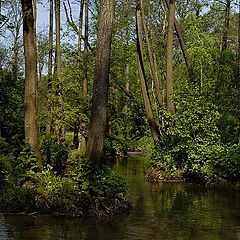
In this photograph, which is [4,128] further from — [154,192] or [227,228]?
[227,228]

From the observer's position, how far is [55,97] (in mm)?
27047

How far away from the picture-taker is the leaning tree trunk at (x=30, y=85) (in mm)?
14312

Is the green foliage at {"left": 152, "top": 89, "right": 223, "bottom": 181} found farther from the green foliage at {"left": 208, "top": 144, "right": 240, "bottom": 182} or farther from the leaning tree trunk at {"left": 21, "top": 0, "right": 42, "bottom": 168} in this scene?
the leaning tree trunk at {"left": 21, "top": 0, "right": 42, "bottom": 168}

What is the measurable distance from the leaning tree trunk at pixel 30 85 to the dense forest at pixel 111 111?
0.10 feet

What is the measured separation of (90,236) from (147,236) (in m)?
1.23

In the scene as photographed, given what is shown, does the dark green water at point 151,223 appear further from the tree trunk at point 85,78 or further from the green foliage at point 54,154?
the tree trunk at point 85,78

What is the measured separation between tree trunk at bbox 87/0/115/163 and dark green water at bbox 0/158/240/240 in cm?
205

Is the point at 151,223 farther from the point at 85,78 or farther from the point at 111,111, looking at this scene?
the point at 111,111

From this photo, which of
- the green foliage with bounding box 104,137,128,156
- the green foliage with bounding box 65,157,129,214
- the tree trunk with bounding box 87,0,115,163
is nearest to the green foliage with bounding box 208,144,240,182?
the green foliage with bounding box 65,157,129,214

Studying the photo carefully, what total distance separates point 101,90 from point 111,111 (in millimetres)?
22946

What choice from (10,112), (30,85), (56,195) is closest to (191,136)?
(30,85)

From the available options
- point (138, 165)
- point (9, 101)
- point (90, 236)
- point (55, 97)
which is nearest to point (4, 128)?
point (9, 101)

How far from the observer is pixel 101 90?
14023 mm

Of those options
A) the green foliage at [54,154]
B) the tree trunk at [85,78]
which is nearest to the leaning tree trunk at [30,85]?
the green foliage at [54,154]
